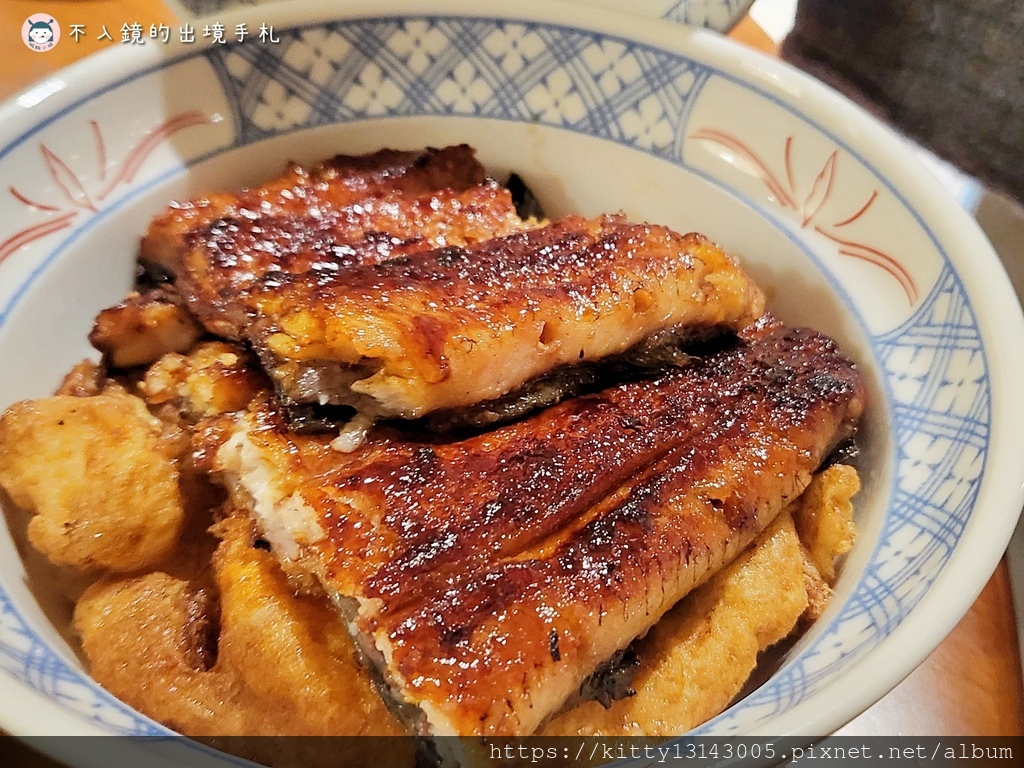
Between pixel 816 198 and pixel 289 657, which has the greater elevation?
pixel 816 198

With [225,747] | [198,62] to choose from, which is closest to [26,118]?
[198,62]

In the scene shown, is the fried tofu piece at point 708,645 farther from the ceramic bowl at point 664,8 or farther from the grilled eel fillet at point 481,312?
A: the ceramic bowl at point 664,8

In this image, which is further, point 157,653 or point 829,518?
point 829,518

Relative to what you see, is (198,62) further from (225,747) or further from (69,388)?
(225,747)

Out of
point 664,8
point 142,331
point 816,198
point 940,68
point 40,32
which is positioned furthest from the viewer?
point 40,32

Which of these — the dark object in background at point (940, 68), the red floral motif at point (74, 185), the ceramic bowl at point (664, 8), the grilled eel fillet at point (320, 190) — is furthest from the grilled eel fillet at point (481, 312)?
the dark object in background at point (940, 68)

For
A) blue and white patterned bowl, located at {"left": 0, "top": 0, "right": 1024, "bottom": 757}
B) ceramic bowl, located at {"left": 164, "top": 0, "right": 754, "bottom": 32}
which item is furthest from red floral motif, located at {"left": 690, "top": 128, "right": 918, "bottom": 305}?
ceramic bowl, located at {"left": 164, "top": 0, "right": 754, "bottom": 32}

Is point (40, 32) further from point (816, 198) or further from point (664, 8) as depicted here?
point (816, 198)

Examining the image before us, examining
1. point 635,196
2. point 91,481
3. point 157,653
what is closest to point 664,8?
point 635,196
